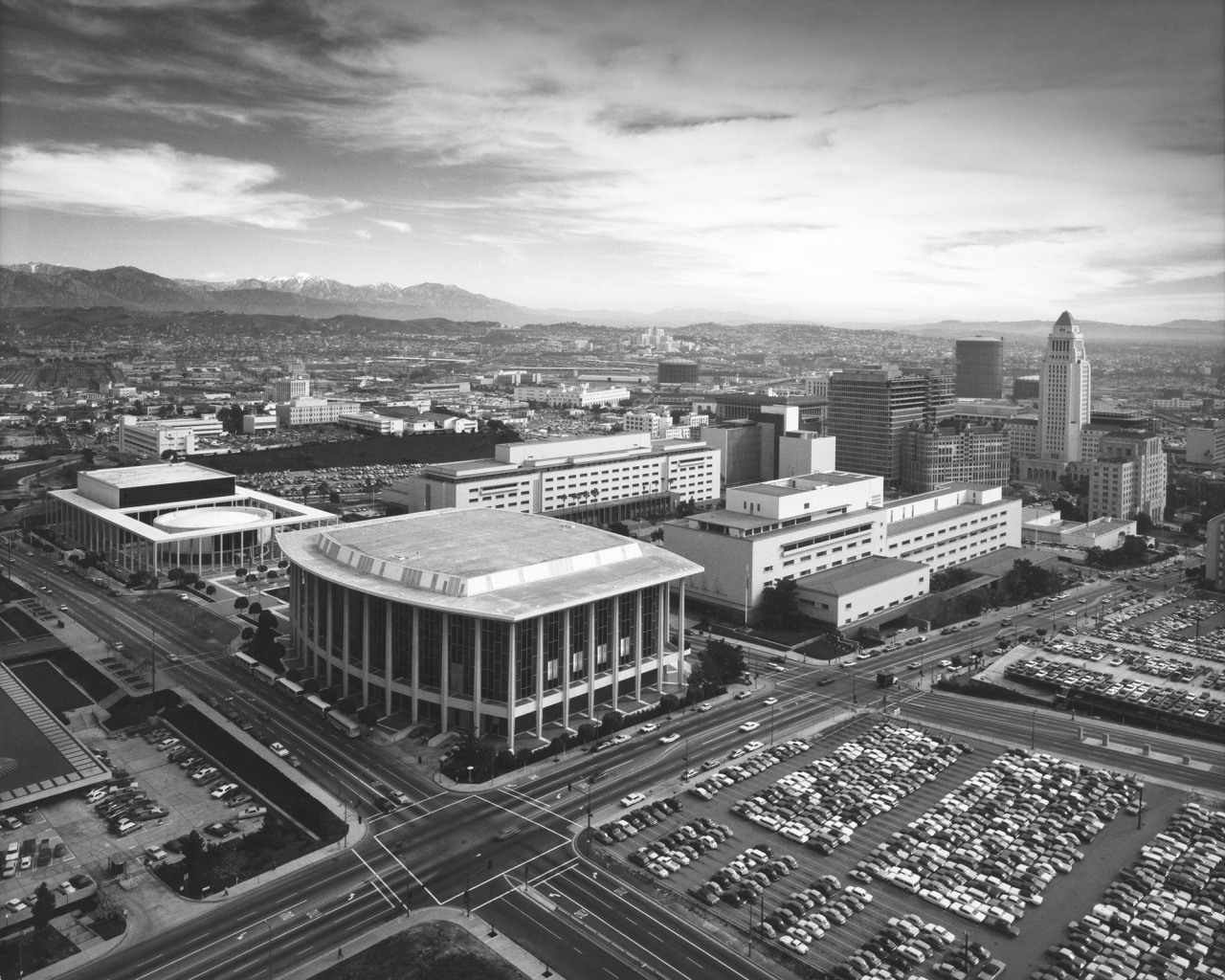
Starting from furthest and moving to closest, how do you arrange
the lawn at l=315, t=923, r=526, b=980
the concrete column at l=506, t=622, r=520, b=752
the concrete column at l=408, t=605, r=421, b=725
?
the concrete column at l=408, t=605, r=421, b=725
the concrete column at l=506, t=622, r=520, b=752
the lawn at l=315, t=923, r=526, b=980

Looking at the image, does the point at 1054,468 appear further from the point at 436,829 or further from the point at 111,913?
the point at 111,913

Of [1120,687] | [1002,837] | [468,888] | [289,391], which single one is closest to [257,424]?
[289,391]

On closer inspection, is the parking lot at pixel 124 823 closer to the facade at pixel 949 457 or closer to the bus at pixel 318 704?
the bus at pixel 318 704

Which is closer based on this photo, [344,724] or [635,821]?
[635,821]

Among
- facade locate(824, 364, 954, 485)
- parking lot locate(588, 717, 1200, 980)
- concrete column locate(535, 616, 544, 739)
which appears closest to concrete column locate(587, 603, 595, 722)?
concrete column locate(535, 616, 544, 739)

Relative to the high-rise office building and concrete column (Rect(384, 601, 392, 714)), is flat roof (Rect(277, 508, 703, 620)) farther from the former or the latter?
the high-rise office building

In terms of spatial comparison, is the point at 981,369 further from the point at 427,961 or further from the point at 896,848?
the point at 427,961

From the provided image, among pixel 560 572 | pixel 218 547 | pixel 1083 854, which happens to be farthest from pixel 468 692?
pixel 218 547
